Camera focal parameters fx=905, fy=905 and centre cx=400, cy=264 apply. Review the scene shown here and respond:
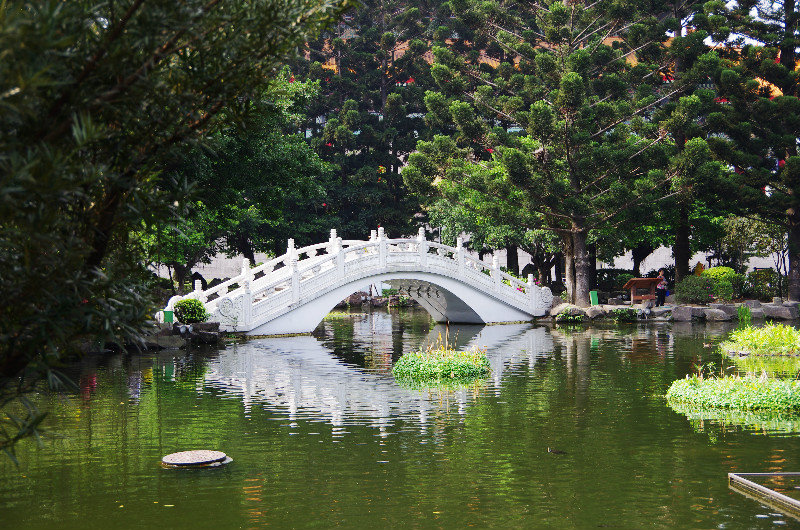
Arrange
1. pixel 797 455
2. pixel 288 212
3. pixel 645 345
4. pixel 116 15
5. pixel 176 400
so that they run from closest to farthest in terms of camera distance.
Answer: pixel 116 15 → pixel 797 455 → pixel 176 400 → pixel 645 345 → pixel 288 212

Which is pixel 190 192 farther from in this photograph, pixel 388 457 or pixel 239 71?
pixel 388 457

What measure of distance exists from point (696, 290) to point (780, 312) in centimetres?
308

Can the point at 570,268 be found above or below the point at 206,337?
above

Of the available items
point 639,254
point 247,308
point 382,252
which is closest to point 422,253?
point 382,252

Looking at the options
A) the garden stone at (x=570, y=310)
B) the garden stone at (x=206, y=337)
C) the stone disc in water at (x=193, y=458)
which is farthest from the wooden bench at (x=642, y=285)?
the stone disc in water at (x=193, y=458)

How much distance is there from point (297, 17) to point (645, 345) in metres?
19.7

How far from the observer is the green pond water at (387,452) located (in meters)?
8.61

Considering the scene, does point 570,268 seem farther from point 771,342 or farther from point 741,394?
point 741,394

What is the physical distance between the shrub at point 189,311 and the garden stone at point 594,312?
589 inches

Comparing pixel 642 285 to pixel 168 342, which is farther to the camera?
pixel 642 285

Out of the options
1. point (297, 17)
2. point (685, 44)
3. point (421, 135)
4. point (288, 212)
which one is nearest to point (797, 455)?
point (297, 17)

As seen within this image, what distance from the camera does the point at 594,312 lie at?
33.4m

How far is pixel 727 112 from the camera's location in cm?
3575

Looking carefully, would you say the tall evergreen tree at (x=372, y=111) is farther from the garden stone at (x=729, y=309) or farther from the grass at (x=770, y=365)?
Result: the grass at (x=770, y=365)
